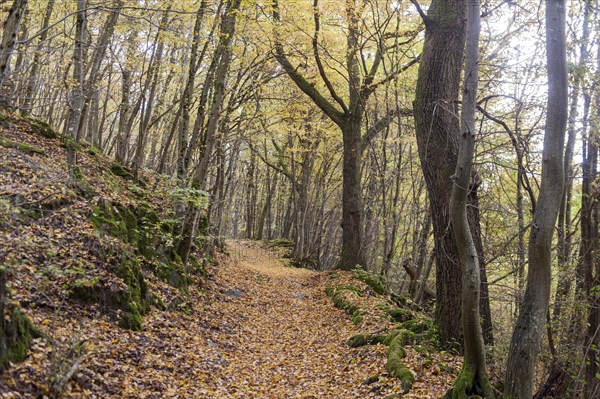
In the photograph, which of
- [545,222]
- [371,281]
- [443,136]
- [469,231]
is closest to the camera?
[545,222]

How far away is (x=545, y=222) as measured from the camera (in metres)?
4.36

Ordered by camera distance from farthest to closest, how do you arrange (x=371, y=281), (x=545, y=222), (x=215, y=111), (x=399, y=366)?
(x=371, y=281), (x=215, y=111), (x=399, y=366), (x=545, y=222)

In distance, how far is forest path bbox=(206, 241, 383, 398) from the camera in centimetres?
634

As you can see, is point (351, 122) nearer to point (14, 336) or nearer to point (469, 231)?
point (469, 231)

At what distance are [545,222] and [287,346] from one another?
18.4 feet

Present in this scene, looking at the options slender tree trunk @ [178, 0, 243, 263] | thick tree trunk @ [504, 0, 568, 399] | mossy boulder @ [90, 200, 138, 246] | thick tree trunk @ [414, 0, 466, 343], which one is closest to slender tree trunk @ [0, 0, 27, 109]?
mossy boulder @ [90, 200, 138, 246]

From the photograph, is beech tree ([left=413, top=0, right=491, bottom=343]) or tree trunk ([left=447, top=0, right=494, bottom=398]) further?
beech tree ([left=413, top=0, right=491, bottom=343])

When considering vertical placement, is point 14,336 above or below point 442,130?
below

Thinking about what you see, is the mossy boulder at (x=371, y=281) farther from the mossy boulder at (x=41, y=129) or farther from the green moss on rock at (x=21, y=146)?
the mossy boulder at (x=41, y=129)

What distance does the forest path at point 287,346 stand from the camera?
20.8ft

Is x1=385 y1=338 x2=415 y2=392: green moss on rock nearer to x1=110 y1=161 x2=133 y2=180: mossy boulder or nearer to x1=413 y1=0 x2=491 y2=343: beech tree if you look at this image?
x1=413 y1=0 x2=491 y2=343: beech tree

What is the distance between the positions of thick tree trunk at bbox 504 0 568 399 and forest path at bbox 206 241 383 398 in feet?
7.24

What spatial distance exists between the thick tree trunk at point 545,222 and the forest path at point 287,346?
2208mm

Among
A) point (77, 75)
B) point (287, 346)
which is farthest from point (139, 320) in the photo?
point (77, 75)
